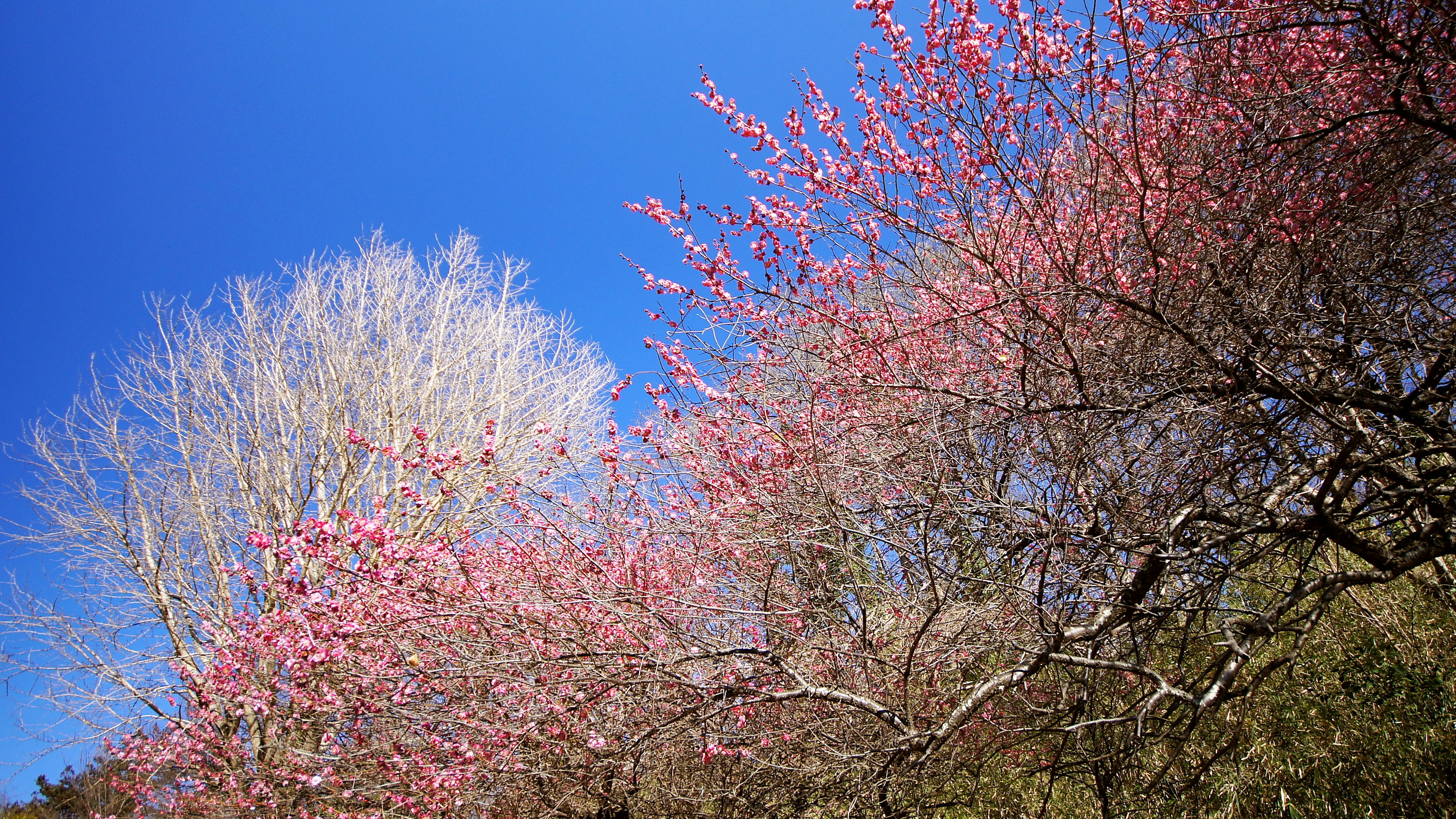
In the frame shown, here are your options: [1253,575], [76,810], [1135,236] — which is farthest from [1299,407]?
[76,810]

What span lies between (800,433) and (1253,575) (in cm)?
301

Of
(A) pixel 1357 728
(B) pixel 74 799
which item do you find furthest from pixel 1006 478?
(B) pixel 74 799

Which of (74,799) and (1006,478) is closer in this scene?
(1006,478)

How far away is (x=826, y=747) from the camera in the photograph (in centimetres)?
332

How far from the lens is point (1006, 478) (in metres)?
3.67

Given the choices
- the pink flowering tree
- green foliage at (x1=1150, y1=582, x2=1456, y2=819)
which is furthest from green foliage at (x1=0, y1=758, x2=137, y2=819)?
green foliage at (x1=1150, y1=582, x2=1456, y2=819)

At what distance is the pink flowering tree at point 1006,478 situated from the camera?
262 cm

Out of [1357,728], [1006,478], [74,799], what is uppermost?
[74,799]

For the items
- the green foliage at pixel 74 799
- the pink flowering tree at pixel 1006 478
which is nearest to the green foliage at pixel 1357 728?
the pink flowering tree at pixel 1006 478

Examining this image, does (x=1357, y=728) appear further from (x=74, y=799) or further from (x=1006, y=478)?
(x=74, y=799)

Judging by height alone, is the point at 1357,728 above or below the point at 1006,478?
below

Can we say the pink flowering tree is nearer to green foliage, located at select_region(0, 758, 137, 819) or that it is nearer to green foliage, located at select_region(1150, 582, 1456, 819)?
green foliage, located at select_region(1150, 582, 1456, 819)

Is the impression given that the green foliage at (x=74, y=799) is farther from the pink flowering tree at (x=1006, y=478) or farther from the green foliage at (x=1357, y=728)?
the green foliage at (x=1357, y=728)

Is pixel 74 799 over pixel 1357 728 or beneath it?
over
